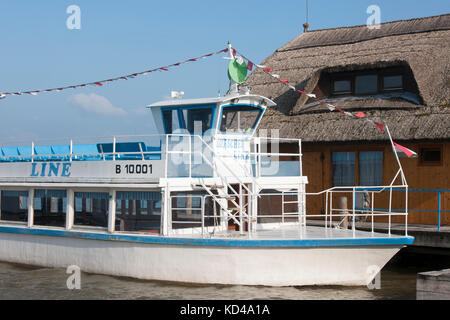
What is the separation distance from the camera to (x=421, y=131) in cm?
1875

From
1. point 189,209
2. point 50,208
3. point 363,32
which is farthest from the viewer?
point 363,32

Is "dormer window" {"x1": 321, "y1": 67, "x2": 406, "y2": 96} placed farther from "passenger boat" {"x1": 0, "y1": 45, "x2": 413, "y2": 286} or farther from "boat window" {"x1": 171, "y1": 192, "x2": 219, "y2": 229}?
"boat window" {"x1": 171, "y1": 192, "x2": 219, "y2": 229}

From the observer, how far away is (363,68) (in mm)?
21547

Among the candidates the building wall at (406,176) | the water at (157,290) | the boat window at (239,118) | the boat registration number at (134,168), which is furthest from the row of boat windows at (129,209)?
the building wall at (406,176)

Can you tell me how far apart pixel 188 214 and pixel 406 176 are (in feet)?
26.7

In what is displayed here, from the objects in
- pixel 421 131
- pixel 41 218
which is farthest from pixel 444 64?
pixel 41 218

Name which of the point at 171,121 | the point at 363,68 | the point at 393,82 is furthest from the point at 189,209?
the point at 393,82

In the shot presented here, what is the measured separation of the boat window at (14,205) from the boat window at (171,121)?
487 cm

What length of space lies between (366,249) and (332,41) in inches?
597

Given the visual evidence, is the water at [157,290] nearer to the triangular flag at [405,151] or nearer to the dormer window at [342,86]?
the triangular flag at [405,151]

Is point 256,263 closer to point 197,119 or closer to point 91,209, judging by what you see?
point 197,119

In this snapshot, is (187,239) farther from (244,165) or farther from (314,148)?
(314,148)

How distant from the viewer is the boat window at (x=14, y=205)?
1772cm

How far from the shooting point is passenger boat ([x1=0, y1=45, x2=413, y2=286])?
13477 millimetres
